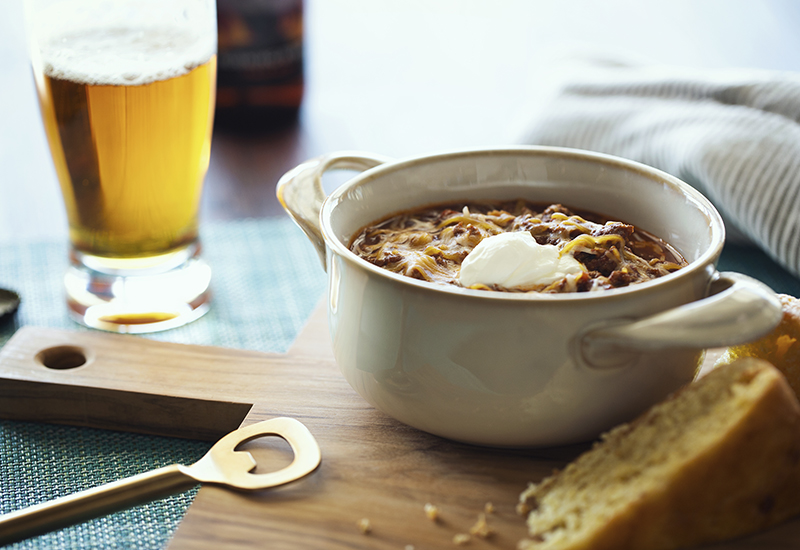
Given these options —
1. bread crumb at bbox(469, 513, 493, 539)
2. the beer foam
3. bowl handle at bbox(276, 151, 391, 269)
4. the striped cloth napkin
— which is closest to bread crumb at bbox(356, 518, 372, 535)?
bread crumb at bbox(469, 513, 493, 539)

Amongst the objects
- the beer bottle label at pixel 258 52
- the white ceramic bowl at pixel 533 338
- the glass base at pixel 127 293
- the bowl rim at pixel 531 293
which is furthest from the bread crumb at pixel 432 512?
the beer bottle label at pixel 258 52

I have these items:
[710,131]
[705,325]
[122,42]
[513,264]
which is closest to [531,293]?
[513,264]

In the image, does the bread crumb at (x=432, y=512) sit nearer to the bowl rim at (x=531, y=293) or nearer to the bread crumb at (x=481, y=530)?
the bread crumb at (x=481, y=530)

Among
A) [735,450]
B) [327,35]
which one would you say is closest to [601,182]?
[735,450]

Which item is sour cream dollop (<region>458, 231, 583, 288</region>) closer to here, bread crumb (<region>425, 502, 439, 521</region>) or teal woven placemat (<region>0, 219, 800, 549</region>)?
bread crumb (<region>425, 502, 439, 521</region>)

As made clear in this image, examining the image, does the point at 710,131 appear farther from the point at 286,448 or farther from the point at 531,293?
the point at 286,448

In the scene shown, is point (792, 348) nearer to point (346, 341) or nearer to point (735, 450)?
point (735, 450)

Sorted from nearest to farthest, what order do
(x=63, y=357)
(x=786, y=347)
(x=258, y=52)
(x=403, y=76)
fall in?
(x=786, y=347) < (x=63, y=357) < (x=258, y=52) < (x=403, y=76)
